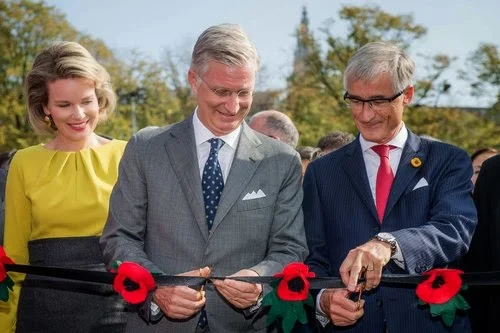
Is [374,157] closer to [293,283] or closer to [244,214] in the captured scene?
[244,214]

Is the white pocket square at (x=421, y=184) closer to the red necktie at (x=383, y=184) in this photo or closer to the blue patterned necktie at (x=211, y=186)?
the red necktie at (x=383, y=184)

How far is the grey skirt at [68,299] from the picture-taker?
4363 millimetres

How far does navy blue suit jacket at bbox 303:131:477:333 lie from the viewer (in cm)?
363

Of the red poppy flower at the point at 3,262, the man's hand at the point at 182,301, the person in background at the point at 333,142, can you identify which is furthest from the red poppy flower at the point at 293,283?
the person in background at the point at 333,142

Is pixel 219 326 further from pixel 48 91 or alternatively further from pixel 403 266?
pixel 48 91

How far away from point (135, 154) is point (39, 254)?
1118 millimetres

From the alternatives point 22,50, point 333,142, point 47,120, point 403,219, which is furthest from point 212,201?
point 22,50

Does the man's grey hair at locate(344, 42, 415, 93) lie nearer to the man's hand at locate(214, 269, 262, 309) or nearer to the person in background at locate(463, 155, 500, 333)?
the person in background at locate(463, 155, 500, 333)

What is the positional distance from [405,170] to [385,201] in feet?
0.69

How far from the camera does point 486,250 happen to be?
171 inches

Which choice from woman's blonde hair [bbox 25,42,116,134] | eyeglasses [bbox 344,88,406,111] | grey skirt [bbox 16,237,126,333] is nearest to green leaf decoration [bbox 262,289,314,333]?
eyeglasses [bbox 344,88,406,111]

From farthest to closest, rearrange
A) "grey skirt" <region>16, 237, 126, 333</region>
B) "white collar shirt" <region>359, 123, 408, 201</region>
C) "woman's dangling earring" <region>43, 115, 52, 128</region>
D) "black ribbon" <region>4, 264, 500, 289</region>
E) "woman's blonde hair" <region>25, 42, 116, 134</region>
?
"woman's dangling earring" <region>43, 115, 52, 128</region>, "woman's blonde hair" <region>25, 42, 116, 134</region>, "grey skirt" <region>16, 237, 126, 333</region>, "white collar shirt" <region>359, 123, 408, 201</region>, "black ribbon" <region>4, 264, 500, 289</region>

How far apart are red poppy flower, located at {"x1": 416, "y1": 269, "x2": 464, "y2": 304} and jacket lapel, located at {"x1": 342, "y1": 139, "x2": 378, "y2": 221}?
52cm

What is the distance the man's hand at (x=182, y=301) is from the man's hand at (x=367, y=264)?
70 cm
